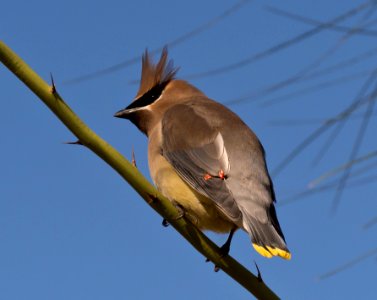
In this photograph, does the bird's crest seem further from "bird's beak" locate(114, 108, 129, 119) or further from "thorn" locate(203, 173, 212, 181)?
"thorn" locate(203, 173, 212, 181)

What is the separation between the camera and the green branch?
1.76 m

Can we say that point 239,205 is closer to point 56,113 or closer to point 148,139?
point 148,139

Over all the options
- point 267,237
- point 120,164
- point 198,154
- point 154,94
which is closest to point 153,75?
point 154,94

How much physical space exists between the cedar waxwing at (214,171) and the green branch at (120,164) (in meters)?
0.52

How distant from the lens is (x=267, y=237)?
294cm

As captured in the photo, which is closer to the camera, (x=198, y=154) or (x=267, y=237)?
(x=267, y=237)

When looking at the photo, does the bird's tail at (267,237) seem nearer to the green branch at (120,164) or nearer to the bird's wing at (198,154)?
the bird's wing at (198,154)

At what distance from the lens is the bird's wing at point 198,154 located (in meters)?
3.24

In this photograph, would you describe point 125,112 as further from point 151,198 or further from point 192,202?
point 151,198

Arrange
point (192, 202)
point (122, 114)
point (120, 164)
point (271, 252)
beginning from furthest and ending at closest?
point (122, 114) < point (192, 202) < point (271, 252) < point (120, 164)

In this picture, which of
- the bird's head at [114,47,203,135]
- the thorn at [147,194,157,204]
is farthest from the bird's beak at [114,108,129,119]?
the thorn at [147,194,157,204]

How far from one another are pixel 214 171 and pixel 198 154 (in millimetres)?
147

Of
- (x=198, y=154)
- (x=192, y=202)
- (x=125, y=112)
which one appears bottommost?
(x=192, y=202)

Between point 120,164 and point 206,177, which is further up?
point 206,177
